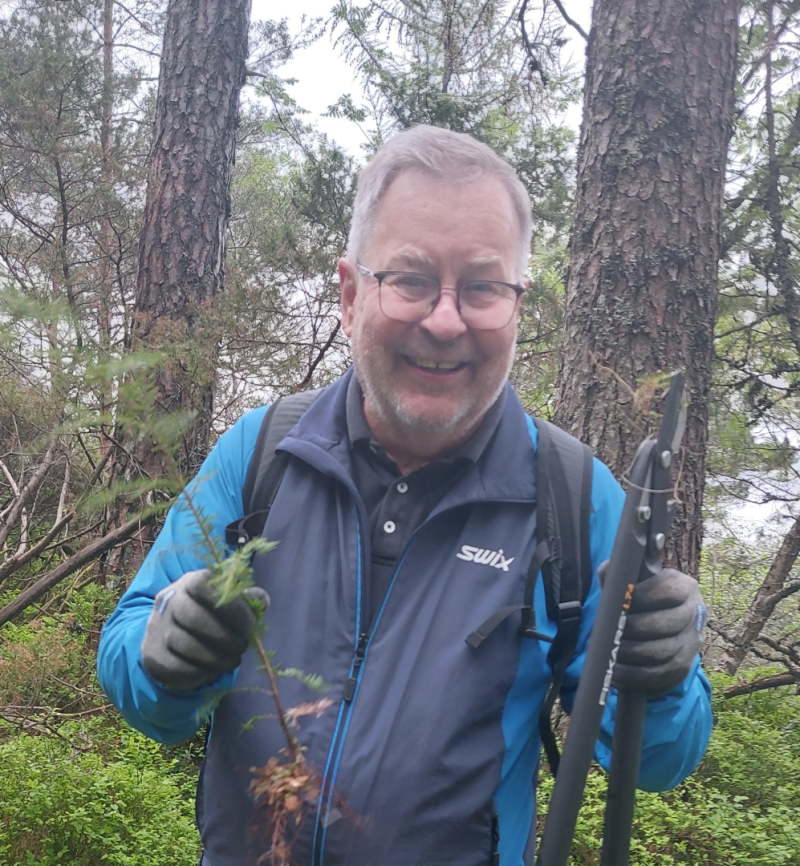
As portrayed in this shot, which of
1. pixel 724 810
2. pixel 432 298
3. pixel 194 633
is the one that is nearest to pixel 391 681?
pixel 194 633

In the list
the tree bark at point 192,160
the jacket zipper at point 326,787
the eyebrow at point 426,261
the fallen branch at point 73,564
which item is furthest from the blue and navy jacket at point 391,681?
the tree bark at point 192,160

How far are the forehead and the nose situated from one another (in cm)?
9

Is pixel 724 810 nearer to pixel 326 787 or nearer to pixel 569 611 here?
pixel 569 611

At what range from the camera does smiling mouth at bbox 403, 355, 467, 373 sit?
190 centimetres

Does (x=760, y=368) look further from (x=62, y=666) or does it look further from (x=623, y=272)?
(x=62, y=666)

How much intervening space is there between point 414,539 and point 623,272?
2.37 meters

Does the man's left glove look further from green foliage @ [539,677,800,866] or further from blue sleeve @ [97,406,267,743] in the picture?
green foliage @ [539,677,800,866]

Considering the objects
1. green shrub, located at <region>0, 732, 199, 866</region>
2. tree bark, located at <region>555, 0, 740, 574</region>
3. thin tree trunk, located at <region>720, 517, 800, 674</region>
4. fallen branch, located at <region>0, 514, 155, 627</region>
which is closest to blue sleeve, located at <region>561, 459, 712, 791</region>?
tree bark, located at <region>555, 0, 740, 574</region>

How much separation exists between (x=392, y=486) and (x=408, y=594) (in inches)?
10.7

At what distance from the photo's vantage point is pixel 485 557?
→ 175 cm

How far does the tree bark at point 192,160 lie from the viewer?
19.7ft

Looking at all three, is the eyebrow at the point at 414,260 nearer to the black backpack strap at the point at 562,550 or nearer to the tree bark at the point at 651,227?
the black backpack strap at the point at 562,550

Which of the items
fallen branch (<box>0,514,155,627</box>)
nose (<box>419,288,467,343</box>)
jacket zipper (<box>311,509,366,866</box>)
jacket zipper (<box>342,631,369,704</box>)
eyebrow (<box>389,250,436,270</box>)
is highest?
eyebrow (<box>389,250,436,270</box>)

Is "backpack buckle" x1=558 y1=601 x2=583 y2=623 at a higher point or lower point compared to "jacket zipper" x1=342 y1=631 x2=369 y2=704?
higher
